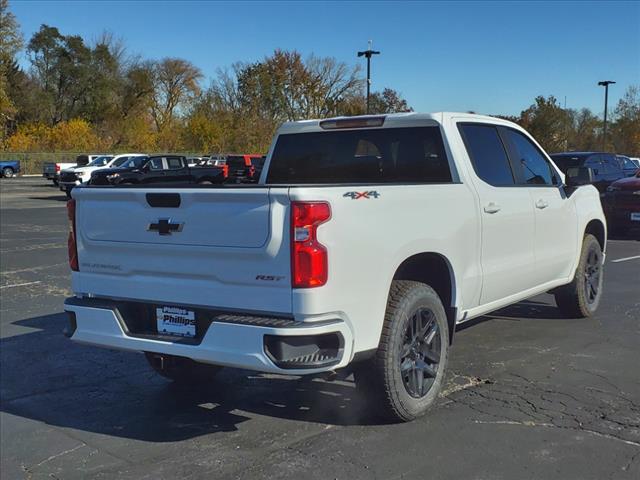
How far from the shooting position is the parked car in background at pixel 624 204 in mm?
13930

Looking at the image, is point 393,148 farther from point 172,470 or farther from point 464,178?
point 172,470

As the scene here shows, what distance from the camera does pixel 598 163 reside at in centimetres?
1700

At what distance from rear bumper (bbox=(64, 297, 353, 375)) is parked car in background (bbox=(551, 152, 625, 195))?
13481mm

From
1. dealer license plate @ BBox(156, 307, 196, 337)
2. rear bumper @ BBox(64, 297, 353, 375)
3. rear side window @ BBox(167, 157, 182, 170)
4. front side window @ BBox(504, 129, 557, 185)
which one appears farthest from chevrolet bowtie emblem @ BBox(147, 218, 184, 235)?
rear side window @ BBox(167, 157, 182, 170)

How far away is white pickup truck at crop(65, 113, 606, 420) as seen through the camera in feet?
11.8

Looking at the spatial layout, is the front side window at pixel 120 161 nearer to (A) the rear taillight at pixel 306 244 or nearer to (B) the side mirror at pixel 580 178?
(B) the side mirror at pixel 580 178

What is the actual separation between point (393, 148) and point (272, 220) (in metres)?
2.15

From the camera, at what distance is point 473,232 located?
15.9 feet

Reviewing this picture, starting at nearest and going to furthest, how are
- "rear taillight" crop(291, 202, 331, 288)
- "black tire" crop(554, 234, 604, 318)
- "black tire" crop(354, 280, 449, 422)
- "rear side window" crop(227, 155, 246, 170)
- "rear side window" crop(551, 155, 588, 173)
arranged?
"rear taillight" crop(291, 202, 331, 288)
"black tire" crop(354, 280, 449, 422)
"black tire" crop(554, 234, 604, 318)
"rear side window" crop(551, 155, 588, 173)
"rear side window" crop(227, 155, 246, 170)

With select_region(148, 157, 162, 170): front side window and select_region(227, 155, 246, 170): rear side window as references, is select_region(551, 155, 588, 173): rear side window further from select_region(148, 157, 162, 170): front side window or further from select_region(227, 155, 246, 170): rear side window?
select_region(148, 157, 162, 170): front side window

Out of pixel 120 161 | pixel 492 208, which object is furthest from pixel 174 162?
pixel 492 208

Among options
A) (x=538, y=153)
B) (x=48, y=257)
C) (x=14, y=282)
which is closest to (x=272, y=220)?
(x=538, y=153)

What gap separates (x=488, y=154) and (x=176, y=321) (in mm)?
2909

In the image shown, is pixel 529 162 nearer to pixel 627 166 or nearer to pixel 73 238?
pixel 73 238
